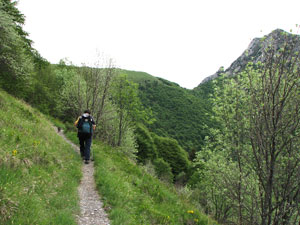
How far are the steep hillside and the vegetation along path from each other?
93.2 meters

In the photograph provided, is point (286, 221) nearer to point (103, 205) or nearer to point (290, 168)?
point (290, 168)

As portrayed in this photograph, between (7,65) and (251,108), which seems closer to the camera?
(251,108)

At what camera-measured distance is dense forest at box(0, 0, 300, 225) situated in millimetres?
6773

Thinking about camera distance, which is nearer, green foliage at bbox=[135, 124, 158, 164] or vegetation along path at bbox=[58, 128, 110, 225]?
vegetation along path at bbox=[58, 128, 110, 225]

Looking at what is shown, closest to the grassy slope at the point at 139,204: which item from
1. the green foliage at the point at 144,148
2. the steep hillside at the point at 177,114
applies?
the green foliage at the point at 144,148

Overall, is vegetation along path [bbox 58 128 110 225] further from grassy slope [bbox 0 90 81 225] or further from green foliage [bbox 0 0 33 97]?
green foliage [bbox 0 0 33 97]

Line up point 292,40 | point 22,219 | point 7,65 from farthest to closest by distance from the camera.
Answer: point 7,65 < point 292,40 < point 22,219

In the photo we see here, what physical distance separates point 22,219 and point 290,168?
792cm

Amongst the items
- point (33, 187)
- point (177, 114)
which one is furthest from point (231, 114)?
point (177, 114)

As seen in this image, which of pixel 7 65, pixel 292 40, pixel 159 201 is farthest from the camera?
pixel 7 65

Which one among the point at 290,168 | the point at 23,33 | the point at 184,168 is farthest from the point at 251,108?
the point at 184,168

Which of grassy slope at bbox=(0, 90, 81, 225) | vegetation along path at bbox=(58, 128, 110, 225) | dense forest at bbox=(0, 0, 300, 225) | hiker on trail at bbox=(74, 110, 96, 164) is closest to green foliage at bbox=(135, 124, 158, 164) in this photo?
dense forest at bbox=(0, 0, 300, 225)

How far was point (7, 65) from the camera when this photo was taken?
17.7 m

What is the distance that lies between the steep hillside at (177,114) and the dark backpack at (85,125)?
90.9 meters
